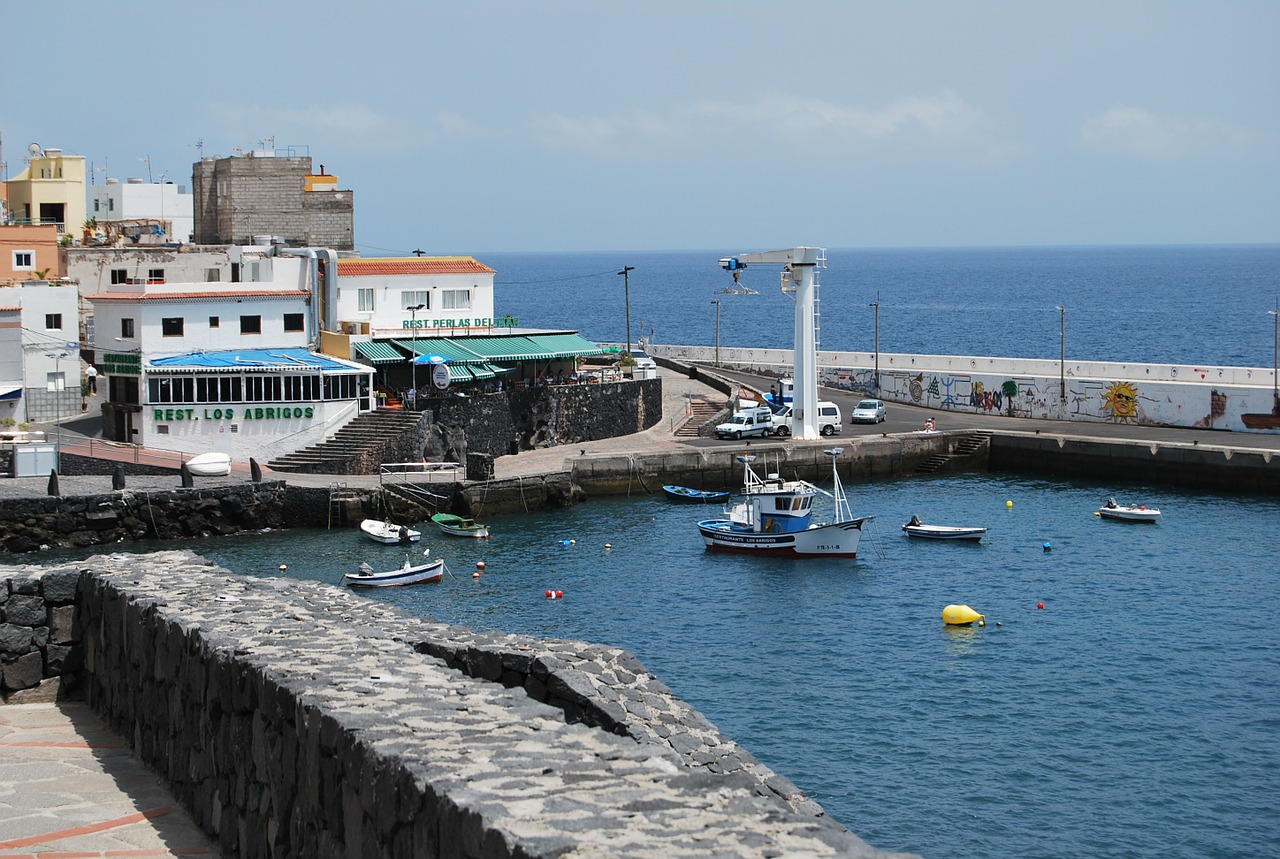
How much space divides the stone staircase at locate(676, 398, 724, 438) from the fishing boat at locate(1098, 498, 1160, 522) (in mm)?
19117

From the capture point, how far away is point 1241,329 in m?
153

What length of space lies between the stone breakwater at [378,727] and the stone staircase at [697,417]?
4995cm

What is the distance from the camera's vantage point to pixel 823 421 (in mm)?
66500

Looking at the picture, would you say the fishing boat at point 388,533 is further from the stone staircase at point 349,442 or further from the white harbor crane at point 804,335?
the white harbor crane at point 804,335

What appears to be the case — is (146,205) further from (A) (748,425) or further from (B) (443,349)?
(A) (748,425)

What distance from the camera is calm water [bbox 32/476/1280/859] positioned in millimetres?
26422

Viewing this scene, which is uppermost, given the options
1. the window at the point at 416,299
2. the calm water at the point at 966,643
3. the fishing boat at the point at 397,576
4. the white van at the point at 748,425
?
the window at the point at 416,299

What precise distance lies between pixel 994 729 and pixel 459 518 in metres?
26.7

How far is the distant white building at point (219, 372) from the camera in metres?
57.2

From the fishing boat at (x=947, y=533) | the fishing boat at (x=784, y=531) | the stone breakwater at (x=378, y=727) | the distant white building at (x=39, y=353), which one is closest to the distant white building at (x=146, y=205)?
the distant white building at (x=39, y=353)

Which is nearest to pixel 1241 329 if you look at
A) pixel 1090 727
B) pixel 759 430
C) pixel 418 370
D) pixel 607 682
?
pixel 759 430

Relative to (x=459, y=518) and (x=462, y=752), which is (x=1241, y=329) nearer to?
(x=459, y=518)

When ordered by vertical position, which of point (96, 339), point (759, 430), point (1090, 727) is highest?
point (96, 339)

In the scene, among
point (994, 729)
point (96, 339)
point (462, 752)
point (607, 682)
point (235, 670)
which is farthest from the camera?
point (96, 339)
